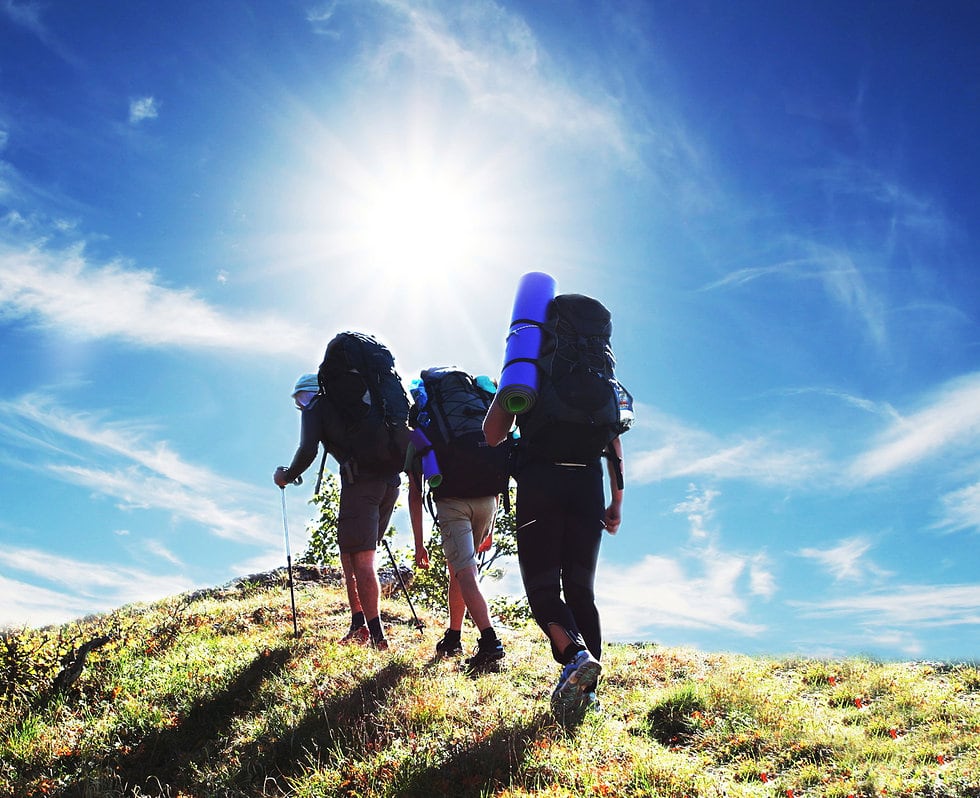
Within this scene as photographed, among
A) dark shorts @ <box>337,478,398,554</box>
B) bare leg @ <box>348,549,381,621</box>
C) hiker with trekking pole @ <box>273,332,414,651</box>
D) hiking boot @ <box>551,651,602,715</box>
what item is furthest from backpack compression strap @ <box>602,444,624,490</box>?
bare leg @ <box>348,549,381,621</box>

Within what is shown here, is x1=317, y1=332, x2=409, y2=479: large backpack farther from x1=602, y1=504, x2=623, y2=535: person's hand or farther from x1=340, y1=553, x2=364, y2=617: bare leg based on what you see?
x1=602, y1=504, x2=623, y2=535: person's hand

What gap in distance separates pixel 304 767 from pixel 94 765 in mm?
1953

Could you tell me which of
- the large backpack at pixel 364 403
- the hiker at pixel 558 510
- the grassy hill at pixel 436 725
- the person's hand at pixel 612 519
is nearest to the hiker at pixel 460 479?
the large backpack at pixel 364 403

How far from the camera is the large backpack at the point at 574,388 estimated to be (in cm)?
527

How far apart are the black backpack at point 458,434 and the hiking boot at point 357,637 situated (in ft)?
6.54

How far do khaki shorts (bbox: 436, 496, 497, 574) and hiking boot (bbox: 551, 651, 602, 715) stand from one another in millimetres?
2072

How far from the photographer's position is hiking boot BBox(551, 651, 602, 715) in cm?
494

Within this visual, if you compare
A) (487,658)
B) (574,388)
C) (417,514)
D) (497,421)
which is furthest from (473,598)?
(574,388)

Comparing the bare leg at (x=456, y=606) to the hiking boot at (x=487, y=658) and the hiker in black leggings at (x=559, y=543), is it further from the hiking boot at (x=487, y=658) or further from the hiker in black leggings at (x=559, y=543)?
the hiker in black leggings at (x=559, y=543)

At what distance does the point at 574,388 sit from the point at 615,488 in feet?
3.97

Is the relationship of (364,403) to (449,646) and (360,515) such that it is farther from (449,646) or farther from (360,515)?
(449,646)

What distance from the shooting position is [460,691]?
571cm

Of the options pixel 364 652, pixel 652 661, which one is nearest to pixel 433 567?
pixel 652 661

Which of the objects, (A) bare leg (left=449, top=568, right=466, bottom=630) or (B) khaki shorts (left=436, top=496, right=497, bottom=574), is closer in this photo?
(B) khaki shorts (left=436, top=496, right=497, bottom=574)
